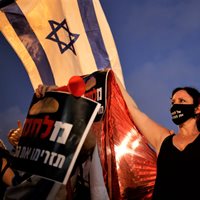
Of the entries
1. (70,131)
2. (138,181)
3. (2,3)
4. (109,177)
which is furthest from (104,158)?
(2,3)

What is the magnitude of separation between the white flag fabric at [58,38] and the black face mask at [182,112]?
2.66m

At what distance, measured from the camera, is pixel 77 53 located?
217 inches

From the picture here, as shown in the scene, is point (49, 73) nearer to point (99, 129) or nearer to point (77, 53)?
point (77, 53)

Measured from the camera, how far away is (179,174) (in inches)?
104

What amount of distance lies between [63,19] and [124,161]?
2.94 m

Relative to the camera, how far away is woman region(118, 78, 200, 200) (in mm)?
2607

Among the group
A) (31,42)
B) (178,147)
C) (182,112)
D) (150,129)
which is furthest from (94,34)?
(178,147)

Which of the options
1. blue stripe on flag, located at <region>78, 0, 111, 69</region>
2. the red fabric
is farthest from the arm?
blue stripe on flag, located at <region>78, 0, 111, 69</region>

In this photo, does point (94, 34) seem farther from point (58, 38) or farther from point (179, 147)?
point (179, 147)

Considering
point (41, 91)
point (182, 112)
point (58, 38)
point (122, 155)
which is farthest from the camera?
point (58, 38)

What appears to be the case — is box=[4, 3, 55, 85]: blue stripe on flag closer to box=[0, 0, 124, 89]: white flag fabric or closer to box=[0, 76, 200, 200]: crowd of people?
box=[0, 0, 124, 89]: white flag fabric

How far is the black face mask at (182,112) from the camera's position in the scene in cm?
300

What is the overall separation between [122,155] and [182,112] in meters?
0.74

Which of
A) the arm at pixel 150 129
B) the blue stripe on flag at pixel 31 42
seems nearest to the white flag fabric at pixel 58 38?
the blue stripe on flag at pixel 31 42
